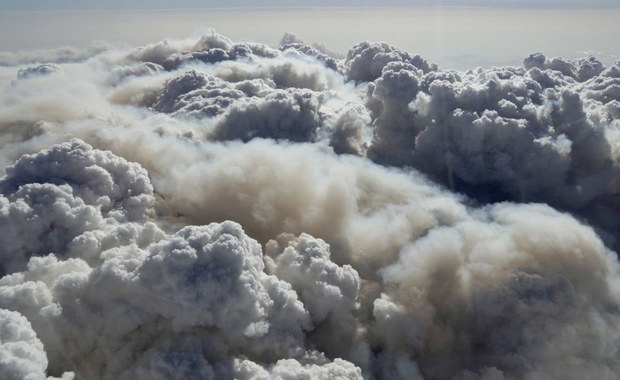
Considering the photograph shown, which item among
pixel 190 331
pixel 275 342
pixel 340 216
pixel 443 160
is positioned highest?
pixel 190 331

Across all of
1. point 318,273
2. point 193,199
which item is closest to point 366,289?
point 318,273

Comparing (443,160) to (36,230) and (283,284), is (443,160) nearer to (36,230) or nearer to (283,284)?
(283,284)

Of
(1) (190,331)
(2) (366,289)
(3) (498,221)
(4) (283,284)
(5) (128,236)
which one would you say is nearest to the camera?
(1) (190,331)

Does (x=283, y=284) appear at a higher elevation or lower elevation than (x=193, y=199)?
higher

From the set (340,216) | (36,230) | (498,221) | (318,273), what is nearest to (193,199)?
(340,216)

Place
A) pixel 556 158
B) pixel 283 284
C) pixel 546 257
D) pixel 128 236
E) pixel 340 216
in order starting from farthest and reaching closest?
pixel 556 158
pixel 340 216
pixel 546 257
pixel 128 236
pixel 283 284

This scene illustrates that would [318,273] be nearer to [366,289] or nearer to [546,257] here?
[366,289]

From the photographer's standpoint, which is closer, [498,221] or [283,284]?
[283,284]
